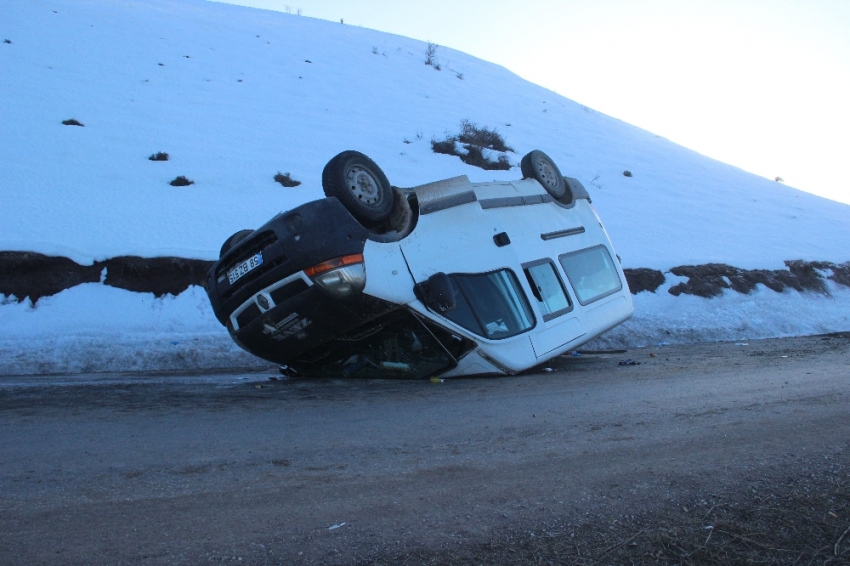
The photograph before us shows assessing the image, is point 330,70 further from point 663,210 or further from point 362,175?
point 362,175

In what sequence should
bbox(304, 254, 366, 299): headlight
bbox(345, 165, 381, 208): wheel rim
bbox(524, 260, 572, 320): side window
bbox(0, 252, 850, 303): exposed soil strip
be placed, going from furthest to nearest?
bbox(0, 252, 850, 303): exposed soil strip < bbox(524, 260, 572, 320): side window < bbox(345, 165, 381, 208): wheel rim < bbox(304, 254, 366, 299): headlight

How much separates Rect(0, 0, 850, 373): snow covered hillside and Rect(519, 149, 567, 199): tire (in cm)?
473

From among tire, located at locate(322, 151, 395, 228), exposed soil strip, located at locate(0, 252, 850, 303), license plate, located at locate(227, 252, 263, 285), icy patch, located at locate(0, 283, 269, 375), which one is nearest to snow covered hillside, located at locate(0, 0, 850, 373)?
icy patch, located at locate(0, 283, 269, 375)

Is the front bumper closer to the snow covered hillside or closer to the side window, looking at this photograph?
the side window

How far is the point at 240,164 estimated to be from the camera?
18.5m

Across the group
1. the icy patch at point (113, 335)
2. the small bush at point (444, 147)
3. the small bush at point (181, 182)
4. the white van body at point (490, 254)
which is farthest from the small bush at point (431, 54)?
the white van body at point (490, 254)

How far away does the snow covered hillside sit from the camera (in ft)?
35.0

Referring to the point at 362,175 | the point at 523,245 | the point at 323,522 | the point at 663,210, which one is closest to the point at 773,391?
the point at 523,245

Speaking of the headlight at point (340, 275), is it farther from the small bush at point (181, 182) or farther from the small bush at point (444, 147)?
the small bush at point (444, 147)

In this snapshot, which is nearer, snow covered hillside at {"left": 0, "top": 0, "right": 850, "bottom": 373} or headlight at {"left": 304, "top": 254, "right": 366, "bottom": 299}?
headlight at {"left": 304, "top": 254, "right": 366, "bottom": 299}

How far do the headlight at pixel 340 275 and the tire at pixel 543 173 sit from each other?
312cm

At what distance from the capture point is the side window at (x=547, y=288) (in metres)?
7.17

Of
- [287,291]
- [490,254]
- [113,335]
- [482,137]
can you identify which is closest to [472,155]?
[482,137]

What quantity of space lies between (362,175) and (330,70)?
93.8 feet
